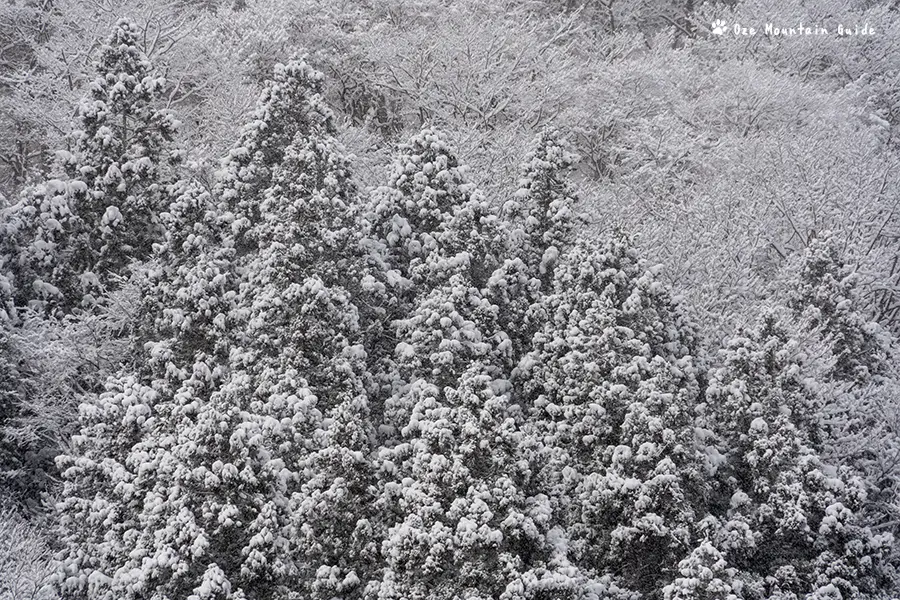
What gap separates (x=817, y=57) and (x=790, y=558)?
93.1ft

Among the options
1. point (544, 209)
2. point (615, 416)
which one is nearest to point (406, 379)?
point (615, 416)

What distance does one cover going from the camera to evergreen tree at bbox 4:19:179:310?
21828mm

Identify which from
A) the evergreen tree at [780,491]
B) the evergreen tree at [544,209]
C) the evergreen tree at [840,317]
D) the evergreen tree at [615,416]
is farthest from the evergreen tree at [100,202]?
the evergreen tree at [840,317]

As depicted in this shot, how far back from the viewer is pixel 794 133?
3444 cm

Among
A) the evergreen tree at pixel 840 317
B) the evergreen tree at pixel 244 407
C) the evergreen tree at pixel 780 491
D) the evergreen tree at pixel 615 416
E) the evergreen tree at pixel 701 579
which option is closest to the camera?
the evergreen tree at pixel 244 407

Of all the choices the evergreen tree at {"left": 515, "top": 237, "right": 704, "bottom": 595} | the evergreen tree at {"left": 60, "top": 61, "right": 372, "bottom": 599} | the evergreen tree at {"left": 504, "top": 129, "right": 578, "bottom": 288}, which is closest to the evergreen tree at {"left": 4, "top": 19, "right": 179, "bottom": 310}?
the evergreen tree at {"left": 60, "top": 61, "right": 372, "bottom": 599}

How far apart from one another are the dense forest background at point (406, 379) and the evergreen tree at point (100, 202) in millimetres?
69

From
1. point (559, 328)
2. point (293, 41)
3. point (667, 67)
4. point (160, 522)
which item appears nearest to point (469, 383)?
point (559, 328)

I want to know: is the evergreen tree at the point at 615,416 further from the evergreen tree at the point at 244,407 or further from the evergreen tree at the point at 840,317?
the evergreen tree at the point at 840,317

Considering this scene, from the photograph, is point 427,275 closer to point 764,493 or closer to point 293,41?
point 764,493

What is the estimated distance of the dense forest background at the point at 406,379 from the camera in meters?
17.1

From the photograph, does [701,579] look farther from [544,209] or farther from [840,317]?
[544,209]

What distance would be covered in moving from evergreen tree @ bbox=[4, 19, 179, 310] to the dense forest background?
7 cm

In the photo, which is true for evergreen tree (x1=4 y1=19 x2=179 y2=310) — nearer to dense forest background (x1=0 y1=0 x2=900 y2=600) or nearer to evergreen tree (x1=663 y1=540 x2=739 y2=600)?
dense forest background (x1=0 y1=0 x2=900 y2=600)
